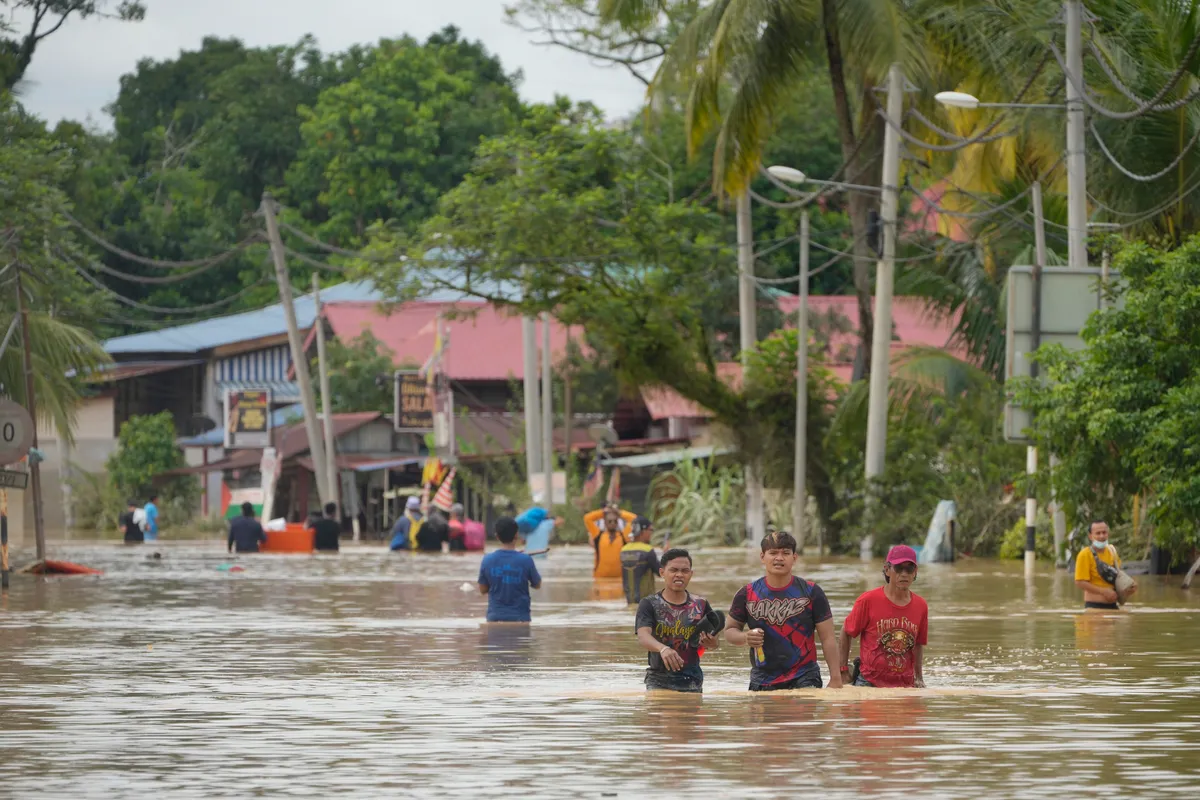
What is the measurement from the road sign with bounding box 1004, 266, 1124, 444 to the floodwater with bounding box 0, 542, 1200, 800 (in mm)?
6408

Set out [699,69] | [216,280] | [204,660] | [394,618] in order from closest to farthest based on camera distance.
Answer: [204,660] < [394,618] < [699,69] < [216,280]

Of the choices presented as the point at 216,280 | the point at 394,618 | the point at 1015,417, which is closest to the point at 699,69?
the point at 1015,417

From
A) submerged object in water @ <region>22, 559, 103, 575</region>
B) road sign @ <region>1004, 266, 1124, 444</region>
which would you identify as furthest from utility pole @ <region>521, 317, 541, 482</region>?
road sign @ <region>1004, 266, 1124, 444</region>

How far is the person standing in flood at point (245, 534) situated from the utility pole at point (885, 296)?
12.9m

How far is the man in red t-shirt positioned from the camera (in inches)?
492

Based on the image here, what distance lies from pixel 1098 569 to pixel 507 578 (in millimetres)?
5846

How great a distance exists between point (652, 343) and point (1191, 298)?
677 inches

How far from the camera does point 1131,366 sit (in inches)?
1084

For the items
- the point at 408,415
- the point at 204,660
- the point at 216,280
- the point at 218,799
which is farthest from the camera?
the point at 216,280

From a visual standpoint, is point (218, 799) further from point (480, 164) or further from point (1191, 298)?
point (480, 164)

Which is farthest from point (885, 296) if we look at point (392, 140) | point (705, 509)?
point (392, 140)

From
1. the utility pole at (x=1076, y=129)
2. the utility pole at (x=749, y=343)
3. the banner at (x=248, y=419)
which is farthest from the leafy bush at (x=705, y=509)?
the utility pole at (x=1076, y=129)

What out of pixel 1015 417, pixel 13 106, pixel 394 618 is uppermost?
pixel 13 106

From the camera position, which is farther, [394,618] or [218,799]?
[394,618]
